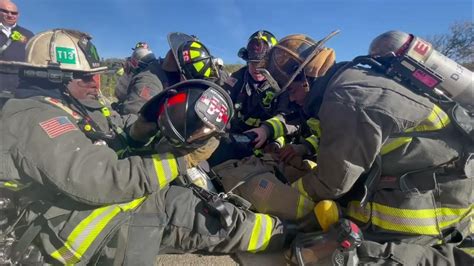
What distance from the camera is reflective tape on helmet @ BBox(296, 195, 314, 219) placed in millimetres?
2736

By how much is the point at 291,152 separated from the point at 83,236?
6.59 ft

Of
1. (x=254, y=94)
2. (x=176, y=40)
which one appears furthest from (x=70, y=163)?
(x=254, y=94)

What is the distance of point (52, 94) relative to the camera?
7.69 feet

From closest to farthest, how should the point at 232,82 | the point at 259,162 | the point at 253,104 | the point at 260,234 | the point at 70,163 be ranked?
the point at 70,163, the point at 260,234, the point at 259,162, the point at 253,104, the point at 232,82

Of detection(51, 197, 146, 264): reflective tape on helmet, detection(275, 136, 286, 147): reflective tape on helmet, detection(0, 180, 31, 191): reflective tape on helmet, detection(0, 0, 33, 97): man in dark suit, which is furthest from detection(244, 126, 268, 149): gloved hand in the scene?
detection(0, 0, 33, 97): man in dark suit

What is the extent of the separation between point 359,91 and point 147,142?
5.43 ft

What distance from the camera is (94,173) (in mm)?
1983

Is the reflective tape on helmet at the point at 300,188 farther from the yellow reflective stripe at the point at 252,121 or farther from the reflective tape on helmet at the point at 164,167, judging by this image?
the yellow reflective stripe at the point at 252,121

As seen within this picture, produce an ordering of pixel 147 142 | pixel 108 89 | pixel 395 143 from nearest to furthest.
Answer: pixel 395 143 < pixel 147 142 < pixel 108 89

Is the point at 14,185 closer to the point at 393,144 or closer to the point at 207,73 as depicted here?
the point at 393,144

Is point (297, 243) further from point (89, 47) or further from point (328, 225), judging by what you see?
point (89, 47)

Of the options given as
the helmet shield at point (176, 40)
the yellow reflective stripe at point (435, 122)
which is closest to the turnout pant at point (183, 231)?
the yellow reflective stripe at point (435, 122)

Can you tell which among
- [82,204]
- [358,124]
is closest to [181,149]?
[82,204]

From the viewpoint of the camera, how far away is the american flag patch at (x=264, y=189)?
2.86 meters
